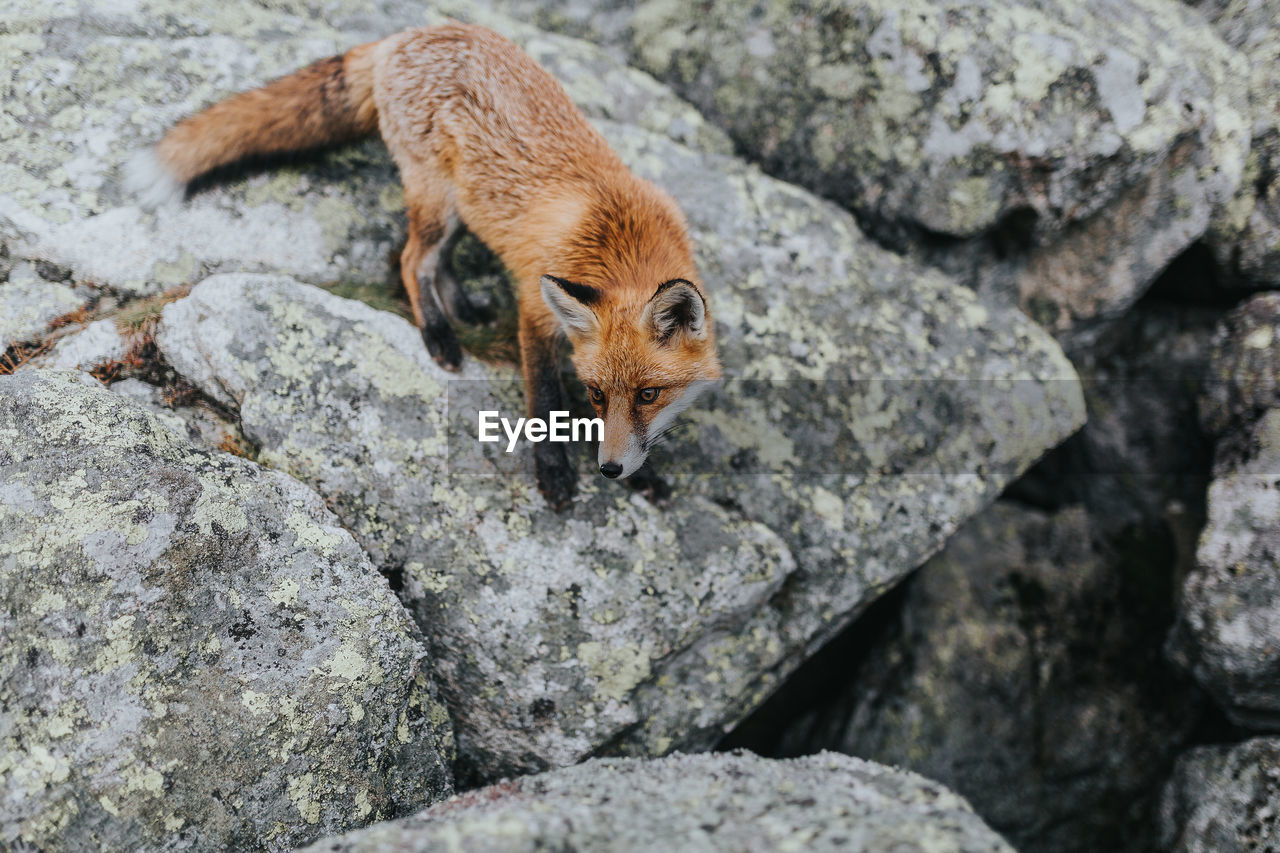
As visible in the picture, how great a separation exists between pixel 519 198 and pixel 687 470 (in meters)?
1.78

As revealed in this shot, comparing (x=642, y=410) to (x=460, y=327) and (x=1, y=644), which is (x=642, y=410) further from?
(x=1, y=644)

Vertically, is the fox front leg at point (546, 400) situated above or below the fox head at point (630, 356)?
below

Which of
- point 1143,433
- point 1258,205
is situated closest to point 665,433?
point 1143,433

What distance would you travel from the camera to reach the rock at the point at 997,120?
4.65 metres

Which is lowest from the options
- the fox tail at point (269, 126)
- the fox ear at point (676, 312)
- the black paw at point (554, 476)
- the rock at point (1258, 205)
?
the black paw at point (554, 476)

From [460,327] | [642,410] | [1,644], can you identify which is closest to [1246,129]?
[642,410]

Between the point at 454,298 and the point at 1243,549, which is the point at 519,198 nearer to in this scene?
the point at 454,298

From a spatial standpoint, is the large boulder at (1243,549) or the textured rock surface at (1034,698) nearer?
the large boulder at (1243,549)

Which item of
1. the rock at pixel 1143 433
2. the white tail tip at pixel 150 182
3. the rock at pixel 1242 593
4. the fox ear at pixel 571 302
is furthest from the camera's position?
the rock at pixel 1143 433

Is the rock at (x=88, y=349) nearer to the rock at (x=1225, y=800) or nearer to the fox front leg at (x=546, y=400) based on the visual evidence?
the fox front leg at (x=546, y=400)

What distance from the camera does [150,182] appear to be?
3.99 metres

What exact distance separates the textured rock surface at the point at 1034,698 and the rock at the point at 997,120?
2036 millimetres

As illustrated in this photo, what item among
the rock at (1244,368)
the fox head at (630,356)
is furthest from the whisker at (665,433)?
the rock at (1244,368)

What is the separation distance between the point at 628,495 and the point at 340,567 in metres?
1.46
